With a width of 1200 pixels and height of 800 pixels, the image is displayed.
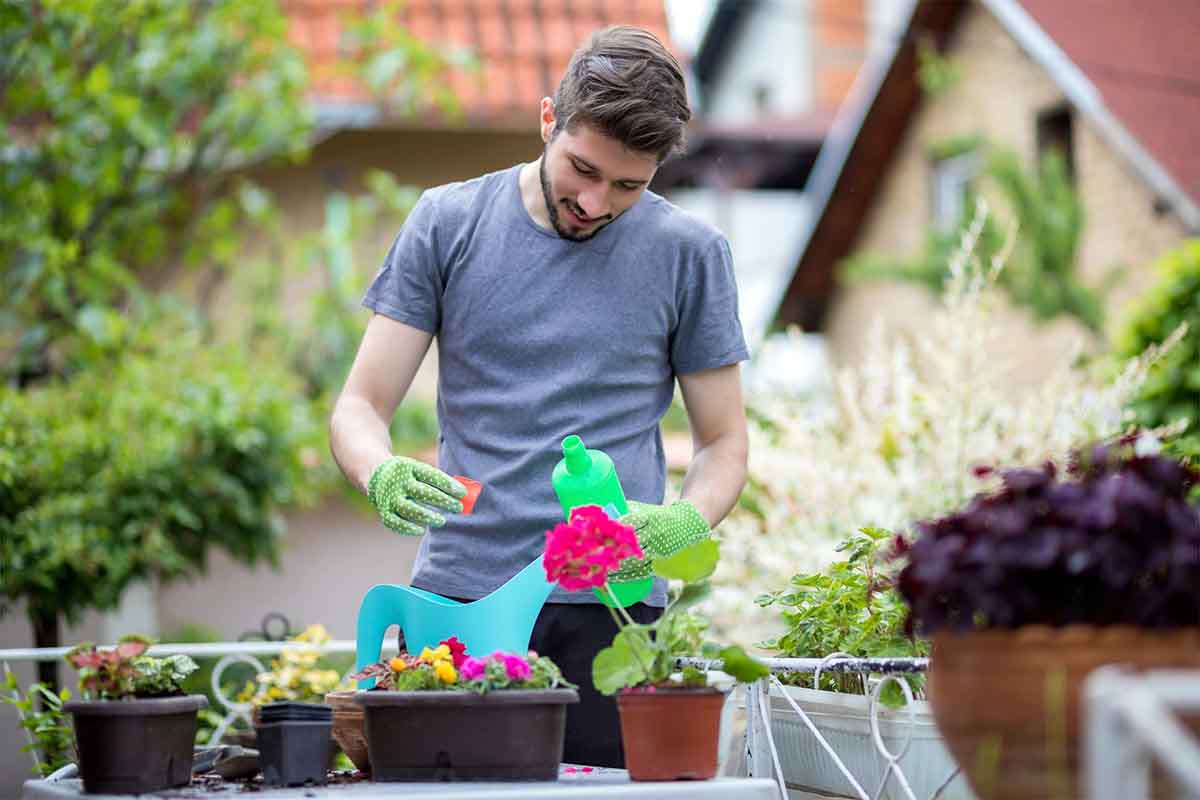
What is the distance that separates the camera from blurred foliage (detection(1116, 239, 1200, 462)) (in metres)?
4.32

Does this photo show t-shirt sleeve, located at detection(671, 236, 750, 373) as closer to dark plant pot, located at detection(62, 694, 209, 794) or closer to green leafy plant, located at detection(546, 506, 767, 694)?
green leafy plant, located at detection(546, 506, 767, 694)

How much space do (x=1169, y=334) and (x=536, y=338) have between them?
2.89m

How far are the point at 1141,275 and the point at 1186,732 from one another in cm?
830

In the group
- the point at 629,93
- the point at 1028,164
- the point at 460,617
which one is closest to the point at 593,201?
the point at 629,93

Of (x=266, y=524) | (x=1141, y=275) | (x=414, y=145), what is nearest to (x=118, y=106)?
(x=266, y=524)

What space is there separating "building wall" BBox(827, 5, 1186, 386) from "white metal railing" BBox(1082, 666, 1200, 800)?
21.8 ft

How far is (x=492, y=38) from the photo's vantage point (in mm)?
7965

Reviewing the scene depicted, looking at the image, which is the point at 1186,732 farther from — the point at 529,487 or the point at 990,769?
the point at 529,487

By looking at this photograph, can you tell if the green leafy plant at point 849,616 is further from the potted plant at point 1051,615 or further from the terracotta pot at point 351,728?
the potted plant at point 1051,615

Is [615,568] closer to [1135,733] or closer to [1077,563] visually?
[1077,563]

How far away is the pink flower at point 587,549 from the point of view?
167 cm

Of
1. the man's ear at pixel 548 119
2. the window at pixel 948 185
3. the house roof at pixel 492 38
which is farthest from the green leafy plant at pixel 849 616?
the window at pixel 948 185

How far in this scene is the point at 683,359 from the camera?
2.29m

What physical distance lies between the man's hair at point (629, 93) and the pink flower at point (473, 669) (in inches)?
30.4
